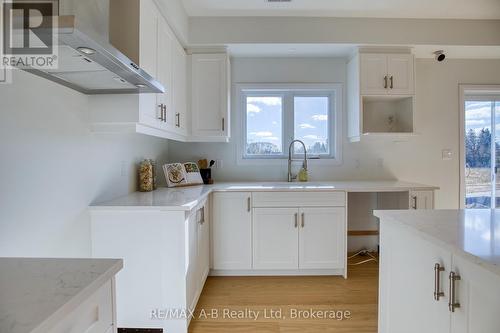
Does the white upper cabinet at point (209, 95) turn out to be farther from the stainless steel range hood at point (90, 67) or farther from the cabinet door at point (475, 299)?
the cabinet door at point (475, 299)

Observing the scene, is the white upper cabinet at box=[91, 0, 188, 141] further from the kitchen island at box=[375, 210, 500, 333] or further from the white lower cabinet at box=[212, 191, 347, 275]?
the kitchen island at box=[375, 210, 500, 333]

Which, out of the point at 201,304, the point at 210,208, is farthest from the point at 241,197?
the point at 201,304

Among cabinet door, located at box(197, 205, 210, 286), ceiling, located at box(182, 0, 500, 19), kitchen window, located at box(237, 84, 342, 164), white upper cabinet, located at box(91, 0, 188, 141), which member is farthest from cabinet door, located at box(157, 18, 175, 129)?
kitchen window, located at box(237, 84, 342, 164)

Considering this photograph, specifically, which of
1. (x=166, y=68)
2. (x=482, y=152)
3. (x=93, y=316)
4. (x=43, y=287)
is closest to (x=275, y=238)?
(x=166, y=68)

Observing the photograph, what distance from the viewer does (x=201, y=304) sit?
222 cm

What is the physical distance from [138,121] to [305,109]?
219 centimetres

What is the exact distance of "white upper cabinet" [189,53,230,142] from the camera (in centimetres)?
290

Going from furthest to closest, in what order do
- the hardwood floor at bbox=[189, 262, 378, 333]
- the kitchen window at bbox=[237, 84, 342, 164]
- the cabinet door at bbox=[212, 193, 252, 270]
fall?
1. the kitchen window at bbox=[237, 84, 342, 164]
2. the cabinet door at bbox=[212, 193, 252, 270]
3. the hardwood floor at bbox=[189, 262, 378, 333]

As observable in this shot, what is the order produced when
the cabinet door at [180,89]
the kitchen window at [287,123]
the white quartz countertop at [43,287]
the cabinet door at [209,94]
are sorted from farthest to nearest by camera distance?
the kitchen window at [287,123] → the cabinet door at [209,94] → the cabinet door at [180,89] → the white quartz countertop at [43,287]

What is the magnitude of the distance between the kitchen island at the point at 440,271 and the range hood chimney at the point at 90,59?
136 cm

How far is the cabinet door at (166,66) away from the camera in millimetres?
2090

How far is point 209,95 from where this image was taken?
2914 mm
